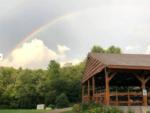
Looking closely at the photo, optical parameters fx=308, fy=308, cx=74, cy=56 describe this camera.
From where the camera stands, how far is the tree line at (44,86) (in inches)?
2082

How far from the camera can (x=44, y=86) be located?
2240 inches

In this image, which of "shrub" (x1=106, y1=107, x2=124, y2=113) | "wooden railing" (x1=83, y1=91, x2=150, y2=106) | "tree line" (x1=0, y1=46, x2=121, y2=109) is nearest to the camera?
"shrub" (x1=106, y1=107, x2=124, y2=113)

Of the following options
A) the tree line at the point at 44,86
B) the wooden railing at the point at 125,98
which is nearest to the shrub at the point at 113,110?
the wooden railing at the point at 125,98

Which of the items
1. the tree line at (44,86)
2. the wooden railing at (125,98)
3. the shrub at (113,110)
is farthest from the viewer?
the tree line at (44,86)

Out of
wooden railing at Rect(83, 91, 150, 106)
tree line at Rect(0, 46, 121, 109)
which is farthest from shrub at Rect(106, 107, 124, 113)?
tree line at Rect(0, 46, 121, 109)

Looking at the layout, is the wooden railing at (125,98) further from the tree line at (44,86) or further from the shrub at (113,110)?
the tree line at (44,86)

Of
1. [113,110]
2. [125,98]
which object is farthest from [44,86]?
[113,110]

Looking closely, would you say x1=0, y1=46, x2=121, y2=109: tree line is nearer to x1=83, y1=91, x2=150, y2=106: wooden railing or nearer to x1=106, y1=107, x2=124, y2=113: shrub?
x1=83, y1=91, x2=150, y2=106: wooden railing

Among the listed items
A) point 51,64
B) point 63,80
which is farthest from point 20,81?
point 63,80

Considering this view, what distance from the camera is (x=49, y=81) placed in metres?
55.0

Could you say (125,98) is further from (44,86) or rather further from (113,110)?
(44,86)

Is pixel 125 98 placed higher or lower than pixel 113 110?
higher

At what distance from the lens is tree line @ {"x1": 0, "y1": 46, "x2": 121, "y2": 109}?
52875mm

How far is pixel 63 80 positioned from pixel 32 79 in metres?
10.7
